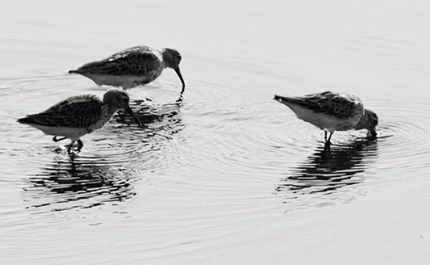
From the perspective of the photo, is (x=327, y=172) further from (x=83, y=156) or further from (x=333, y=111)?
(x=83, y=156)

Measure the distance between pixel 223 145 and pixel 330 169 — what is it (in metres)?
1.64

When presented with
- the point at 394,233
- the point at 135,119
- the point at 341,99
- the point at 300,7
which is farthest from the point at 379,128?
the point at 300,7

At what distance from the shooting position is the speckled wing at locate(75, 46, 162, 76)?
16.8 meters

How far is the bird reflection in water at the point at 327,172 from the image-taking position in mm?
12227

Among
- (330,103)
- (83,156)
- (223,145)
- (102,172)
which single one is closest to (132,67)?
(223,145)

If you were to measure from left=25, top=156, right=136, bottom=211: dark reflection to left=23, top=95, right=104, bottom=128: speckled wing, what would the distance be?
0.60 meters

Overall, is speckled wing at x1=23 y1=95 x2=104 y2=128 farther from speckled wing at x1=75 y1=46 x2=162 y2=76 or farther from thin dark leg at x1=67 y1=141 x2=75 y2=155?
speckled wing at x1=75 y1=46 x2=162 y2=76

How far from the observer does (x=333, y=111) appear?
1459cm

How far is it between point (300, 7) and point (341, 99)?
21.0ft

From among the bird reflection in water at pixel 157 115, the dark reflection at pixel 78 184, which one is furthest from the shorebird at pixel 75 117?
the bird reflection in water at pixel 157 115

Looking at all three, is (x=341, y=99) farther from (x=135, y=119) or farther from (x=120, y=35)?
(x=120, y=35)

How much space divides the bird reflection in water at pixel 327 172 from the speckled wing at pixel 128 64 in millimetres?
4259

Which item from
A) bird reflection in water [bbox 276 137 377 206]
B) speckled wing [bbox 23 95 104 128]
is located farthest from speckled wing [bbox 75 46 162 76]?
bird reflection in water [bbox 276 137 377 206]

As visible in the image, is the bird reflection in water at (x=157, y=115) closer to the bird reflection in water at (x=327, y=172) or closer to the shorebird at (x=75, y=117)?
the shorebird at (x=75, y=117)
